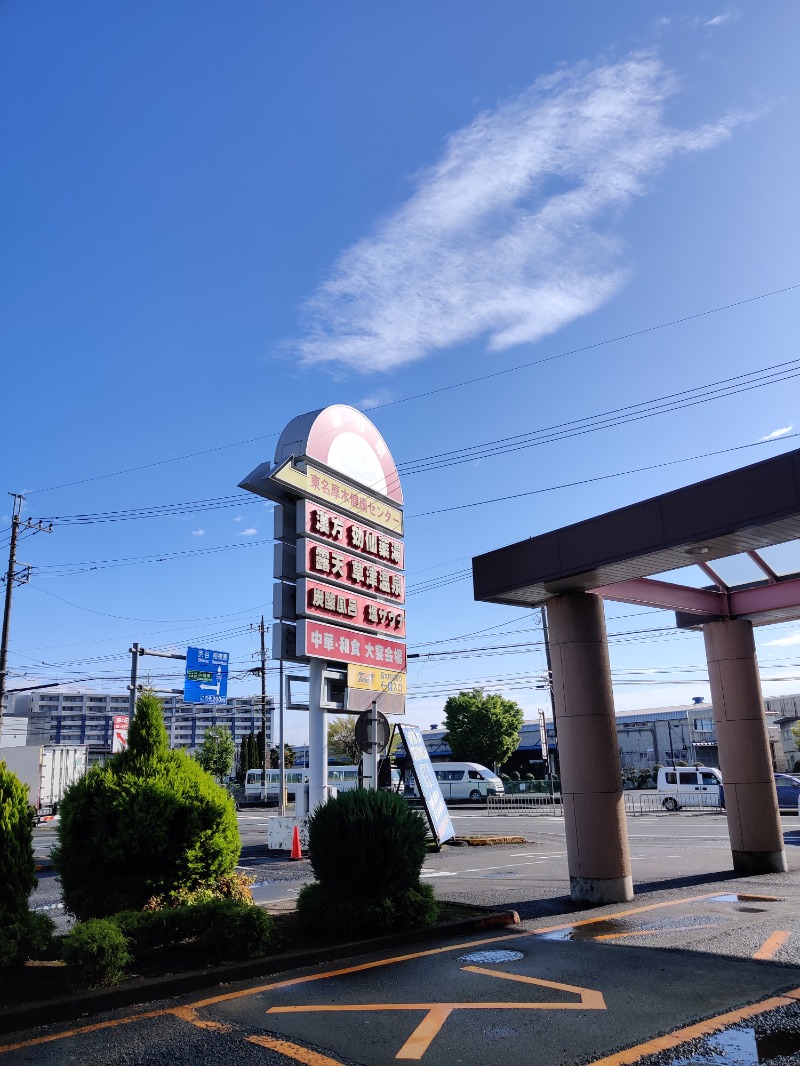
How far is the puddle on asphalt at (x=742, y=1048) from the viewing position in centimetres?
493

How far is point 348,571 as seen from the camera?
2055cm

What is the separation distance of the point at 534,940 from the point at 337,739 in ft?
267

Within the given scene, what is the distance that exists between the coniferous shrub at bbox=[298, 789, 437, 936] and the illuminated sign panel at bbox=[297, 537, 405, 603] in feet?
33.7

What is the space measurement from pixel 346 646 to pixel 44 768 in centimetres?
2666

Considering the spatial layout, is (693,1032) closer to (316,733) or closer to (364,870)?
(364,870)

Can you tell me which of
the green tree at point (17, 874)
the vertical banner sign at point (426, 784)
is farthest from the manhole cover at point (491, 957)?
the vertical banner sign at point (426, 784)

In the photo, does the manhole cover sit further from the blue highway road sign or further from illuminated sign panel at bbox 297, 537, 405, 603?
the blue highway road sign

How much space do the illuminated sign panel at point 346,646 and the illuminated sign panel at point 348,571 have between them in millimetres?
1212

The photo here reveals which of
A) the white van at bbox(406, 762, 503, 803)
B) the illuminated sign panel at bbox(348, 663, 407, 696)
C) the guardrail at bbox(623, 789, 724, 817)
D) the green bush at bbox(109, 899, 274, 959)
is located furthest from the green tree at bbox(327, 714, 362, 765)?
the green bush at bbox(109, 899, 274, 959)

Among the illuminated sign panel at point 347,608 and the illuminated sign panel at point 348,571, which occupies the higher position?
the illuminated sign panel at point 348,571

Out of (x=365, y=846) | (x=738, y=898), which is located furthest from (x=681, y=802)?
(x=365, y=846)

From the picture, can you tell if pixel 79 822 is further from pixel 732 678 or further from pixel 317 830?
pixel 732 678

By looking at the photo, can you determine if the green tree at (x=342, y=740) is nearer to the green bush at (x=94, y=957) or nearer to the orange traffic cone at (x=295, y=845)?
the orange traffic cone at (x=295, y=845)

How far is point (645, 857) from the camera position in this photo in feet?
59.4
